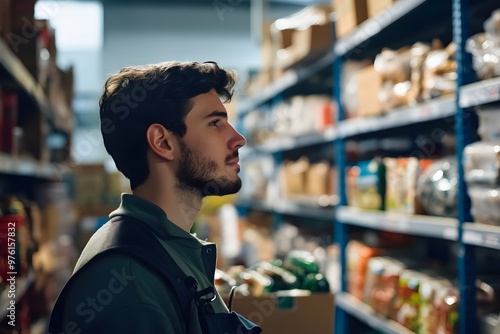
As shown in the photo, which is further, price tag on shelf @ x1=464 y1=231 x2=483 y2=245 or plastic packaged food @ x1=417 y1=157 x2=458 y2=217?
plastic packaged food @ x1=417 y1=157 x2=458 y2=217

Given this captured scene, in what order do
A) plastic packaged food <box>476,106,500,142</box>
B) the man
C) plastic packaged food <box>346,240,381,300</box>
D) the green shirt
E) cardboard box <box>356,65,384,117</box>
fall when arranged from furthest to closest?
plastic packaged food <box>346,240,381,300</box> → cardboard box <box>356,65,384,117</box> → plastic packaged food <box>476,106,500,142</box> → the man → the green shirt

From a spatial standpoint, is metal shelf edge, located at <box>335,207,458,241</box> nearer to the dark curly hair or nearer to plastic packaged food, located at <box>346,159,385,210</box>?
plastic packaged food, located at <box>346,159,385,210</box>

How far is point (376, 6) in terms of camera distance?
3.17m

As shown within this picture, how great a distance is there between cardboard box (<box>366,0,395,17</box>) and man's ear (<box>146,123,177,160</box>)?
1.87 metres

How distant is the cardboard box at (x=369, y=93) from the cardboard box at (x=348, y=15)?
28 cm

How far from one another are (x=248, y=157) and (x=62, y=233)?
3.05 meters

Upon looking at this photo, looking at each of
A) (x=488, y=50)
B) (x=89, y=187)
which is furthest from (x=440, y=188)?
(x=89, y=187)

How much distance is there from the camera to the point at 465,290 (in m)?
2.36

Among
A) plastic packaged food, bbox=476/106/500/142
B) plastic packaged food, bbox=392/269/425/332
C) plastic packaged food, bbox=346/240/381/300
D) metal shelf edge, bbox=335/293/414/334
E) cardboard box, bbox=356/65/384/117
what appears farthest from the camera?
plastic packaged food, bbox=346/240/381/300

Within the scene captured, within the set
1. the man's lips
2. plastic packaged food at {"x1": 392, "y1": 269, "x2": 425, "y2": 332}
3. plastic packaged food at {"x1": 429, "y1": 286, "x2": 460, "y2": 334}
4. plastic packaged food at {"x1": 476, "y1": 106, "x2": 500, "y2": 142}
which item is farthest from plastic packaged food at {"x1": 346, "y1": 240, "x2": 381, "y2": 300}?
the man's lips

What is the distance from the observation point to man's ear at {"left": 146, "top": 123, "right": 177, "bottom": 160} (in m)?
1.39

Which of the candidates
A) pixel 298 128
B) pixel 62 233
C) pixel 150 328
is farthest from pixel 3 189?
pixel 150 328

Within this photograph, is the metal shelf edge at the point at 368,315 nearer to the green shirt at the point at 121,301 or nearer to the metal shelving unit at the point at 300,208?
the metal shelving unit at the point at 300,208

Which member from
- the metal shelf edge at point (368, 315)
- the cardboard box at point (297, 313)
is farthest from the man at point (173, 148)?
the metal shelf edge at point (368, 315)
